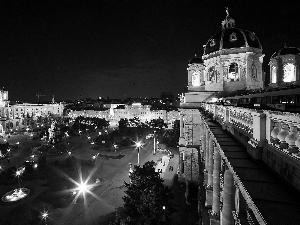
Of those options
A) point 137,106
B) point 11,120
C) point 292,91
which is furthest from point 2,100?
point 292,91

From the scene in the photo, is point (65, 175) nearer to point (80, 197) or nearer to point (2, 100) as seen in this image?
point (80, 197)

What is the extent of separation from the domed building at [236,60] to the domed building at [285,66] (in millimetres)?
1632

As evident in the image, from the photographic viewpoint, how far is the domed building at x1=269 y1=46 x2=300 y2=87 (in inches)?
979

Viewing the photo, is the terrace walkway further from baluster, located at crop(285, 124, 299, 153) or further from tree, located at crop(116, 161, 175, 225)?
tree, located at crop(116, 161, 175, 225)

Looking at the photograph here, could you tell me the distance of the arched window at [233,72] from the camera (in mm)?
26422

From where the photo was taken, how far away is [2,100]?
341 ft

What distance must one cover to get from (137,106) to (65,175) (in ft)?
267

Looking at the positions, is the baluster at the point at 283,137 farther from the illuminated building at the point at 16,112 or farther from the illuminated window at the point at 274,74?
the illuminated building at the point at 16,112

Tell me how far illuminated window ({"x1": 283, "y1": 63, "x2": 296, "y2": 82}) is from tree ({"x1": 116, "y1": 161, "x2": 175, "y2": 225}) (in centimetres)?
2114

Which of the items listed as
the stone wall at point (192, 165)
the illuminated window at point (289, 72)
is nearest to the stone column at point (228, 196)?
the stone wall at point (192, 165)

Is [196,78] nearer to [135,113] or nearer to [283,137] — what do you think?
[283,137]

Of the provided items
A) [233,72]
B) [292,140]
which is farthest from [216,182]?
[233,72]

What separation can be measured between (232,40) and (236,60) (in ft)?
8.80

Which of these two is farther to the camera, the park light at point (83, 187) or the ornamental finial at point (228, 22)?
the ornamental finial at point (228, 22)
